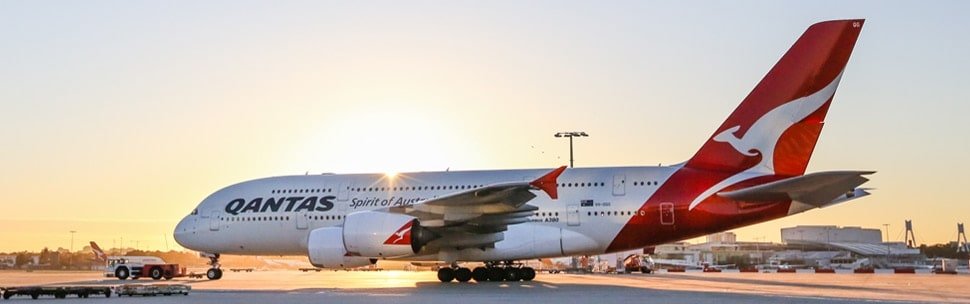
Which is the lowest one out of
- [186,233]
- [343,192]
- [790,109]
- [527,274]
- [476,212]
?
[527,274]

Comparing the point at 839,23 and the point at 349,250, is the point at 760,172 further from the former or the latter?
the point at 349,250

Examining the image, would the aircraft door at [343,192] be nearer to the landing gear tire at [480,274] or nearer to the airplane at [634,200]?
the airplane at [634,200]

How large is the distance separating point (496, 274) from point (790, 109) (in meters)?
8.75

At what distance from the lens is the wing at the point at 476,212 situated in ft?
75.3

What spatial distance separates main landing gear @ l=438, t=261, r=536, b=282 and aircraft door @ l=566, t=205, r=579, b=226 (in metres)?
2.43

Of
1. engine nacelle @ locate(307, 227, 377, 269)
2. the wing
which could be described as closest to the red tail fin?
the wing

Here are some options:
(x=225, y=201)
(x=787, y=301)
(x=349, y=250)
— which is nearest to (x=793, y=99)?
(x=787, y=301)

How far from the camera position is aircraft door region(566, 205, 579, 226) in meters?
25.8

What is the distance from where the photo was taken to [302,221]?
28.3 m

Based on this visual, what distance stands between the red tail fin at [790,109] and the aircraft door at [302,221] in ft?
36.1

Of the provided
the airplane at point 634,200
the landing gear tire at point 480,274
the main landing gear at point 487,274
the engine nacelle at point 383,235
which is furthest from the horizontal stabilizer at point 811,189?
the engine nacelle at point 383,235

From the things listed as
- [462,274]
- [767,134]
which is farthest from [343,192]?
[767,134]

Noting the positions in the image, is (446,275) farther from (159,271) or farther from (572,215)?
(159,271)

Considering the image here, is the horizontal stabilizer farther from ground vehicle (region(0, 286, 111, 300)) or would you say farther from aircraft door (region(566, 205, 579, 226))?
ground vehicle (region(0, 286, 111, 300))
